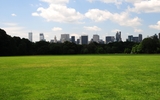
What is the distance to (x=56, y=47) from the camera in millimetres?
100688

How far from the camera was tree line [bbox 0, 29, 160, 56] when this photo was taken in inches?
3339

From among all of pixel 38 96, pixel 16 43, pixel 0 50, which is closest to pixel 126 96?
pixel 38 96

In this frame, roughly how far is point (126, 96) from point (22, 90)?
502 cm

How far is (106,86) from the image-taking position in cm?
1192

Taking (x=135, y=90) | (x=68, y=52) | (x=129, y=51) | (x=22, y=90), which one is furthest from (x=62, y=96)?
(x=129, y=51)

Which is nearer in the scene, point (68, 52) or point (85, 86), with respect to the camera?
point (85, 86)

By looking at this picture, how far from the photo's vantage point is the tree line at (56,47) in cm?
8481

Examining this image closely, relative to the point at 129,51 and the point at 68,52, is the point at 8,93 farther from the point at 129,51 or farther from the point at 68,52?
the point at 129,51

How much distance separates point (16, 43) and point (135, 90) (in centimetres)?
8815

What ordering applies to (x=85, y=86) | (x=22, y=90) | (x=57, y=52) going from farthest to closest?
1. (x=57, y=52)
2. (x=85, y=86)
3. (x=22, y=90)

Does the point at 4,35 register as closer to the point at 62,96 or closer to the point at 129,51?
the point at 129,51

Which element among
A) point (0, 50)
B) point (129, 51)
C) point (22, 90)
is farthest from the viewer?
point (129, 51)

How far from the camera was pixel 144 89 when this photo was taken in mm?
11070

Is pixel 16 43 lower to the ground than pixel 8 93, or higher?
higher
